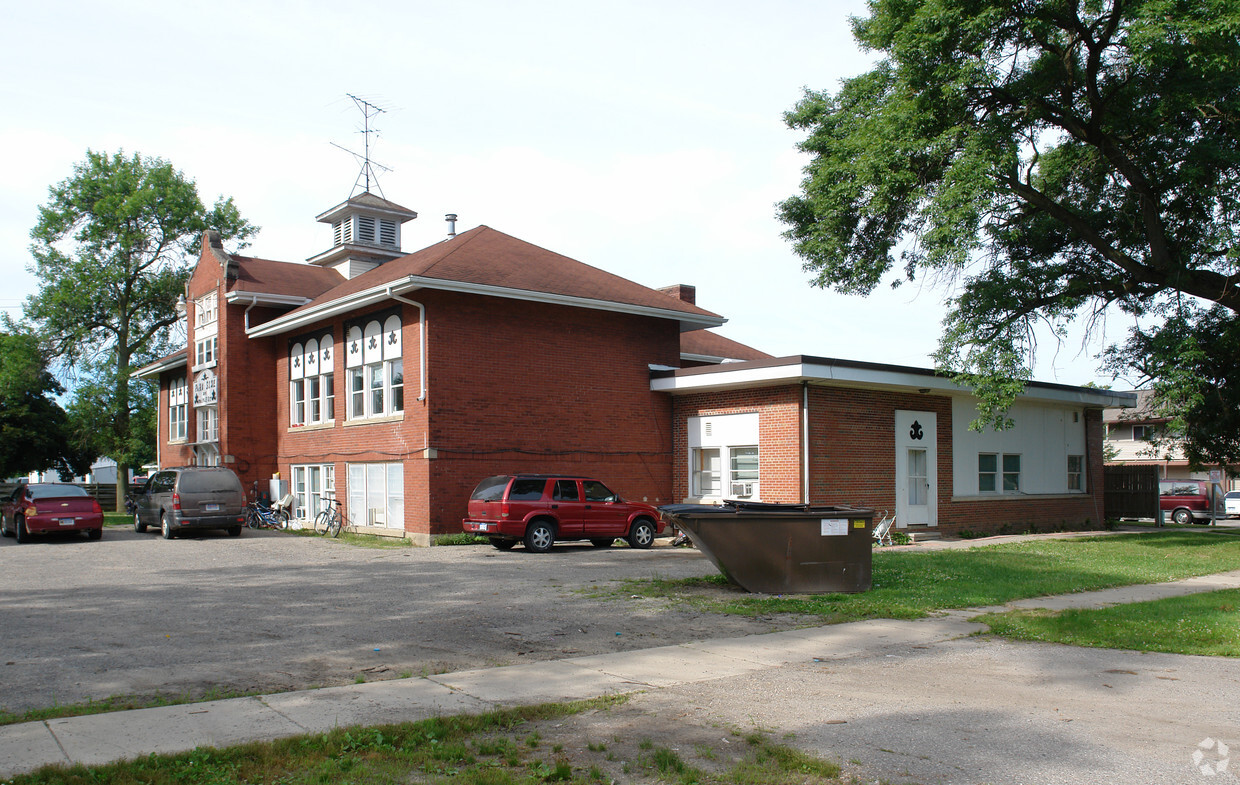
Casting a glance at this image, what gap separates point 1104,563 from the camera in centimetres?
1672

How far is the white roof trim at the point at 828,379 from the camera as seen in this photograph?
803 inches

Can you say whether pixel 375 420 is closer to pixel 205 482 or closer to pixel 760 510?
pixel 205 482

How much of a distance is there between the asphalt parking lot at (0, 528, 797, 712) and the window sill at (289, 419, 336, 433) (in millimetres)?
7900

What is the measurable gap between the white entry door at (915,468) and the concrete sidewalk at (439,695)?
12.2 meters

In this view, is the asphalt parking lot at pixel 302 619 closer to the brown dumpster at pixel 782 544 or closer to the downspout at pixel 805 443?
the brown dumpster at pixel 782 544

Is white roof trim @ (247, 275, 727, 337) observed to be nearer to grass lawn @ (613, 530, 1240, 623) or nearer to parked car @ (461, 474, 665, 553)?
parked car @ (461, 474, 665, 553)

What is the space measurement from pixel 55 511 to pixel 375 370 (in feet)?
Answer: 27.2

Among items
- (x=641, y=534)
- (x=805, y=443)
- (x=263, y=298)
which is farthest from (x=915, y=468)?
(x=263, y=298)

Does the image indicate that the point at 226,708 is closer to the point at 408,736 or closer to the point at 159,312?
the point at 408,736

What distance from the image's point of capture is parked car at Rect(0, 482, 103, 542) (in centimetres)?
2266

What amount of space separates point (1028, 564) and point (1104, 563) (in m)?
1.49

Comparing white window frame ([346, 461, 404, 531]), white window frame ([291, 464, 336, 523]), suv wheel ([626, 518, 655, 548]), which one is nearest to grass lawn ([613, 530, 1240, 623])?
suv wheel ([626, 518, 655, 548])

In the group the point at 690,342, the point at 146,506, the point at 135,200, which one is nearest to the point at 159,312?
the point at 135,200

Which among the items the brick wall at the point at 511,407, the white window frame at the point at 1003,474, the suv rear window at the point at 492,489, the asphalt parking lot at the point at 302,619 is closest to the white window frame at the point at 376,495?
the brick wall at the point at 511,407
